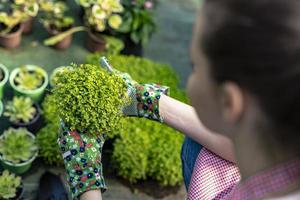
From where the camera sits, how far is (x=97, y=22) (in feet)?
10.3

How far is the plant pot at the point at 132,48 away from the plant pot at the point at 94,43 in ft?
0.57

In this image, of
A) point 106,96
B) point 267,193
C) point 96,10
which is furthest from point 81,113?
point 96,10

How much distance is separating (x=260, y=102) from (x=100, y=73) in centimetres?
73

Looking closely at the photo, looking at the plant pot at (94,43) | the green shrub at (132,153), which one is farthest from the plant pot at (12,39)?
the green shrub at (132,153)

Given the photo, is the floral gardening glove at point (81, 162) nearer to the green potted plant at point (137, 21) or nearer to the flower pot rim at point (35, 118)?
the flower pot rim at point (35, 118)

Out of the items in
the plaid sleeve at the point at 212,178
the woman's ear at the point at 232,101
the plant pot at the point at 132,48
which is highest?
the woman's ear at the point at 232,101

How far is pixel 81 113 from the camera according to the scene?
150 cm

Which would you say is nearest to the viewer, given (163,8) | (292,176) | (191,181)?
(292,176)

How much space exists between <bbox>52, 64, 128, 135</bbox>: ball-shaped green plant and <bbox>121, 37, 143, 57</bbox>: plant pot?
185 cm

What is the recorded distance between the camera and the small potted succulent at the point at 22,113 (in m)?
2.71

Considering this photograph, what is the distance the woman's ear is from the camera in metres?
0.96

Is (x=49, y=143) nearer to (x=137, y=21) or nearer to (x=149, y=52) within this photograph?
(x=137, y=21)

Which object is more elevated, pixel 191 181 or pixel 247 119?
pixel 247 119

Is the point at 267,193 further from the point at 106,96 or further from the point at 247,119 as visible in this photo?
the point at 106,96
